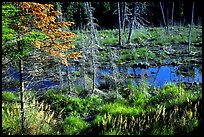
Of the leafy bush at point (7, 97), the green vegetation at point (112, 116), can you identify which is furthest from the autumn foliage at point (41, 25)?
the leafy bush at point (7, 97)

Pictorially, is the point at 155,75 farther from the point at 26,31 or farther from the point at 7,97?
the point at 26,31

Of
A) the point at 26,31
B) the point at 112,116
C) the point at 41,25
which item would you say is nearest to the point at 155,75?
the point at 112,116

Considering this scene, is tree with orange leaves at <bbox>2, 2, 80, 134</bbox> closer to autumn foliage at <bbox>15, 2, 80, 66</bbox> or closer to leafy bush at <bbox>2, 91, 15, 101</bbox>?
autumn foliage at <bbox>15, 2, 80, 66</bbox>

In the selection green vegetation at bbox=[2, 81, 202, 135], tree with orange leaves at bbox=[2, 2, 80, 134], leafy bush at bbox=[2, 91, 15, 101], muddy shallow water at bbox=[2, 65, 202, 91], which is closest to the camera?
tree with orange leaves at bbox=[2, 2, 80, 134]

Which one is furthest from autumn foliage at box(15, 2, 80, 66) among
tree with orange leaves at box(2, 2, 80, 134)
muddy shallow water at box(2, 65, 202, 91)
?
muddy shallow water at box(2, 65, 202, 91)

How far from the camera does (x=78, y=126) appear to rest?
9289mm

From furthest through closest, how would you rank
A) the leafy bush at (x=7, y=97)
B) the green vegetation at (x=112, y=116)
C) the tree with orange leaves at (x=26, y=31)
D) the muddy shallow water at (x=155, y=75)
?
1. the muddy shallow water at (x=155, y=75)
2. the leafy bush at (x=7, y=97)
3. the green vegetation at (x=112, y=116)
4. the tree with orange leaves at (x=26, y=31)

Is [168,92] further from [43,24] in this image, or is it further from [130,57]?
[130,57]

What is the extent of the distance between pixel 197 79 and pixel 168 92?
21.6 feet

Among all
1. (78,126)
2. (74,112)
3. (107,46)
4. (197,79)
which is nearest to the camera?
(78,126)

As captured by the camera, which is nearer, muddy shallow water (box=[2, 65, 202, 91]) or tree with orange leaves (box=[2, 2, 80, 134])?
tree with orange leaves (box=[2, 2, 80, 134])

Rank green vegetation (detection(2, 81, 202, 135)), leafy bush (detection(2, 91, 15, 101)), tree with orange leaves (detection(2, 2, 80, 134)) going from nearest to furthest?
1. tree with orange leaves (detection(2, 2, 80, 134))
2. green vegetation (detection(2, 81, 202, 135))
3. leafy bush (detection(2, 91, 15, 101))

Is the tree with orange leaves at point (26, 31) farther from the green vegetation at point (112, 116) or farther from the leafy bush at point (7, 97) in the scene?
the leafy bush at point (7, 97)

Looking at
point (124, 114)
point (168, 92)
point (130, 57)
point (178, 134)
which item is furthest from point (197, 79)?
point (178, 134)
